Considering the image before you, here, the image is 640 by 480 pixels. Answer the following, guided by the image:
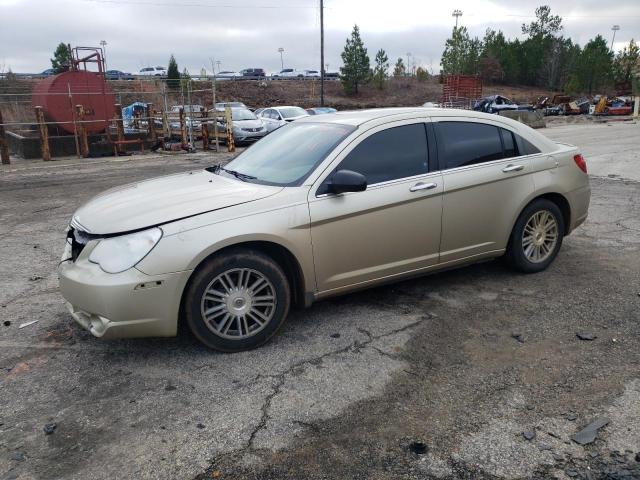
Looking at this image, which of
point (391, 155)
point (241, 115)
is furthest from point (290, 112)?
point (391, 155)

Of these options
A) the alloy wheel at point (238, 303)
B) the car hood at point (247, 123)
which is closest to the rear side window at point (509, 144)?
the alloy wheel at point (238, 303)

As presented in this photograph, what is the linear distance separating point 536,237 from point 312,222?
8.09 ft

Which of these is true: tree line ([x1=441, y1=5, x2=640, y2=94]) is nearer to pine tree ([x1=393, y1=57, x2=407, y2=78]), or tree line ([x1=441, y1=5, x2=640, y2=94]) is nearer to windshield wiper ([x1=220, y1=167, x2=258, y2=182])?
pine tree ([x1=393, y1=57, x2=407, y2=78])

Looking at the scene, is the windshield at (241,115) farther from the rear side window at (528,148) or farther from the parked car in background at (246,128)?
the rear side window at (528,148)

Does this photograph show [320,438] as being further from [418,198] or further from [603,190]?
[603,190]

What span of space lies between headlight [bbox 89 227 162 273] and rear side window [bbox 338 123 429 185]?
1.49 meters

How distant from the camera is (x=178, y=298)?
356 centimetres

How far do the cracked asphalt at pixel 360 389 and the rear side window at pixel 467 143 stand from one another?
1.17 m

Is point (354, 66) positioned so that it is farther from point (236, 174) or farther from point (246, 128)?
point (236, 174)

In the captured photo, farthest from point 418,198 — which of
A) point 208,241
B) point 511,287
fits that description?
point 208,241

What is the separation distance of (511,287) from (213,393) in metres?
2.94

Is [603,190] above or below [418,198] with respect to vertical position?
below

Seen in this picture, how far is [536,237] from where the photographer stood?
5.20 m

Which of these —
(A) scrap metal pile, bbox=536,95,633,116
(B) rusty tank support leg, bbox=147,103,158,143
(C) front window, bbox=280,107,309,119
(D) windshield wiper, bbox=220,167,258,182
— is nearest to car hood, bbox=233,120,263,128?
(C) front window, bbox=280,107,309,119
